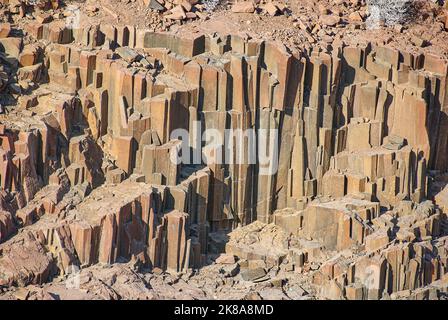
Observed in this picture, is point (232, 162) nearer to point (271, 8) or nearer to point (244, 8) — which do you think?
point (244, 8)

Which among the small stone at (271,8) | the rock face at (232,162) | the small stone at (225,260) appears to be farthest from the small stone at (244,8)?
the small stone at (225,260)

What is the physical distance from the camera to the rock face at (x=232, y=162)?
44875 mm

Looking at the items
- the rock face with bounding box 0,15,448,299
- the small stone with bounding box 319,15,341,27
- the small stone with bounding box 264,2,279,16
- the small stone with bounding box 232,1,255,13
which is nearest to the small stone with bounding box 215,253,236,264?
the rock face with bounding box 0,15,448,299

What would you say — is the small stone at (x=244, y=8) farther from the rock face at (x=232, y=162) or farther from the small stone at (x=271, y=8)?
the rock face at (x=232, y=162)

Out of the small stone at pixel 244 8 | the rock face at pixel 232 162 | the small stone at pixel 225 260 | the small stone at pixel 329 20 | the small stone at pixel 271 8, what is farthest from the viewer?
the small stone at pixel 329 20

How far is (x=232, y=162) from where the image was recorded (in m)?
48.2

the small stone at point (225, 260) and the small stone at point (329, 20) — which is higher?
the small stone at point (329, 20)

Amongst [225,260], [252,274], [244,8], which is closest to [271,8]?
[244,8]

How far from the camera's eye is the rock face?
147ft

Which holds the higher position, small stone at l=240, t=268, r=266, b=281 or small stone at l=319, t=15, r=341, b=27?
small stone at l=319, t=15, r=341, b=27

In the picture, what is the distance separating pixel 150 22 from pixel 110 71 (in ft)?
9.40

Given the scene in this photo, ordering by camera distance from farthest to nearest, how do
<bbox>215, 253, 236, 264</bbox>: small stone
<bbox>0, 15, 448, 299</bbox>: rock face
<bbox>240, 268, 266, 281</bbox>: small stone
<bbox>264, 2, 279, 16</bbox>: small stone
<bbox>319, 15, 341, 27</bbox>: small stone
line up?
1. <bbox>319, 15, 341, 27</bbox>: small stone
2. <bbox>264, 2, 279, 16</bbox>: small stone
3. <bbox>215, 253, 236, 264</bbox>: small stone
4. <bbox>240, 268, 266, 281</bbox>: small stone
5. <bbox>0, 15, 448, 299</bbox>: rock face

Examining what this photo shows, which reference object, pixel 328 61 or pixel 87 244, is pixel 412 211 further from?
pixel 87 244

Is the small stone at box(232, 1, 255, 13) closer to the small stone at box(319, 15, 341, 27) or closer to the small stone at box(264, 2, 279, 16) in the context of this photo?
the small stone at box(264, 2, 279, 16)
